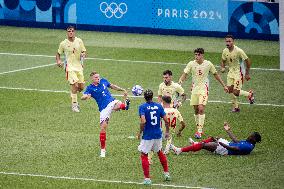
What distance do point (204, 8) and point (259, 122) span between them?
62.3 feet

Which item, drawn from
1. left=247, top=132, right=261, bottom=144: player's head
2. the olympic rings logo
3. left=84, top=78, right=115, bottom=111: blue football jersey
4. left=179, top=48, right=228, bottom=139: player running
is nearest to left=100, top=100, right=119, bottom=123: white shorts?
left=84, top=78, right=115, bottom=111: blue football jersey

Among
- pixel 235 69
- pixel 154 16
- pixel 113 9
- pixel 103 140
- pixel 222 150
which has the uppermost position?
pixel 113 9

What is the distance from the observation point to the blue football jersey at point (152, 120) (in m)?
25.8

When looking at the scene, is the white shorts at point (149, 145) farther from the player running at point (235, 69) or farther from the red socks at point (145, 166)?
the player running at point (235, 69)

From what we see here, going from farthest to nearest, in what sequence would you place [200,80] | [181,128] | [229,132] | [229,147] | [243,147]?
[200,80], [181,128], [243,147], [229,147], [229,132]

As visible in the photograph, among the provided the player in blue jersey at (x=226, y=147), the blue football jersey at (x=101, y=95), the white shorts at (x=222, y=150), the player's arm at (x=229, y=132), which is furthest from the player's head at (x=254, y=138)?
the blue football jersey at (x=101, y=95)

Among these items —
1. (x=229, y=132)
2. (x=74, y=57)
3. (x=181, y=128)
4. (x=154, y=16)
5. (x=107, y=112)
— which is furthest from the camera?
(x=154, y=16)

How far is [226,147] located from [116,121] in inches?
242

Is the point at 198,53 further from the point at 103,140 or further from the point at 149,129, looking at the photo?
the point at 149,129

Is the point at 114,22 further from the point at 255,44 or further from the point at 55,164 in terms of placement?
the point at 55,164

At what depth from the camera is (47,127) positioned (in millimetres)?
32719

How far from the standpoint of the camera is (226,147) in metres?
28.8

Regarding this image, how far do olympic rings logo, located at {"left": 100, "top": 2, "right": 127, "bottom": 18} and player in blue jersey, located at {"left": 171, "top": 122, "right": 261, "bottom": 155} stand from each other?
82.2ft

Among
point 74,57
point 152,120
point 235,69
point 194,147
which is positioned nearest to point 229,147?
point 194,147
